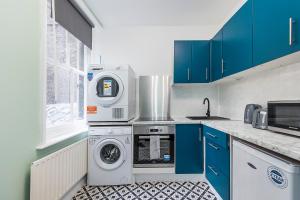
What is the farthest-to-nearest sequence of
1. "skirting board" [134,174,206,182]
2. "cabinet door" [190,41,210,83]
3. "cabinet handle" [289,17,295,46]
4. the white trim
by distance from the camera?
"cabinet door" [190,41,210,83], "skirting board" [134,174,206,182], the white trim, "cabinet handle" [289,17,295,46]

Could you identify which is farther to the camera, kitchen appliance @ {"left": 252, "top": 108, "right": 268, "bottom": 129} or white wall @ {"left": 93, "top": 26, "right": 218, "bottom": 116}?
white wall @ {"left": 93, "top": 26, "right": 218, "bottom": 116}

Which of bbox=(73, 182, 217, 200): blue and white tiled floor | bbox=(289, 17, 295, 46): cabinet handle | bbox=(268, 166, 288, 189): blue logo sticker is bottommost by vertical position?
bbox=(73, 182, 217, 200): blue and white tiled floor

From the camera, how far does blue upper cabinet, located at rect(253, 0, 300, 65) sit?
1.12 m

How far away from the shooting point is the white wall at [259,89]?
1.51 m

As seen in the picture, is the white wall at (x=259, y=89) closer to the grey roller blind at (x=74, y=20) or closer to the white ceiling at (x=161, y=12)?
the white ceiling at (x=161, y=12)

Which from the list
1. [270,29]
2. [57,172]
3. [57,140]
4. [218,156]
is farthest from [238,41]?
[57,172]

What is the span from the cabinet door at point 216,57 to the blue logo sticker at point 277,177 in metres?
1.49

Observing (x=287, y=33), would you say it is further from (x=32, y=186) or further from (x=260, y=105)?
(x=32, y=186)

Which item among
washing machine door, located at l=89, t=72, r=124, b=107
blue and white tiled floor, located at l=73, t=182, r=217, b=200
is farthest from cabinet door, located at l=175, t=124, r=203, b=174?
washing machine door, located at l=89, t=72, r=124, b=107

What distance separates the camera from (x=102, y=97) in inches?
90.2

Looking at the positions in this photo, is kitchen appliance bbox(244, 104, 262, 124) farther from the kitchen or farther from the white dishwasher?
the white dishwasher

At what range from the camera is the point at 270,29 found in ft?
4.25

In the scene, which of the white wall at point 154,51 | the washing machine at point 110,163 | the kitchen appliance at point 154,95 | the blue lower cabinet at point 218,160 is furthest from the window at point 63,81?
the blue lower cabinet at point 218,160

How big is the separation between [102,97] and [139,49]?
1.26m
